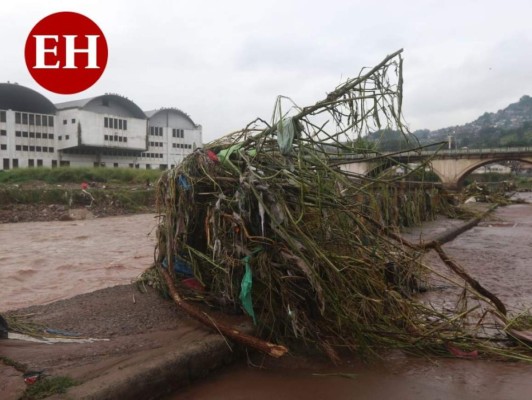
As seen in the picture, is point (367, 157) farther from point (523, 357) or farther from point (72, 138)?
point (72, 138)

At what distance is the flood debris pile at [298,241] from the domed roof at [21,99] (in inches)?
2247

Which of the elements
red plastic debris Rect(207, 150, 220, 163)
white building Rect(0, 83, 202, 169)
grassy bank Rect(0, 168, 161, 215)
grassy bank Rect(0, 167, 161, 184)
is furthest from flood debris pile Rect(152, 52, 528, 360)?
white building Rect(0, 83, 202, 169)

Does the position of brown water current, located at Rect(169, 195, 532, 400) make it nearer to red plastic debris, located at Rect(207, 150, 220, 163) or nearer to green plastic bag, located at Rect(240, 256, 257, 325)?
green plastic bag, located at Rect(240, 256, 257, 325)

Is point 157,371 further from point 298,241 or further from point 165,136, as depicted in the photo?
point 165,136

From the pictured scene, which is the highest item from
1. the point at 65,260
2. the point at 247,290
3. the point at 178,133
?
the point at 178,133

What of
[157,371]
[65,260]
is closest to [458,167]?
[65,260]

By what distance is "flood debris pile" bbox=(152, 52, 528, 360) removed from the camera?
133 inches

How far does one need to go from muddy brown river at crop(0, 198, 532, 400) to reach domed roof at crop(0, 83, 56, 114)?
142ft

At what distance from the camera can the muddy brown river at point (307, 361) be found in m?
2.89

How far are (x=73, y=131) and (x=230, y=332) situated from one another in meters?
56.3

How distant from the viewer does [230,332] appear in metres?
3.26

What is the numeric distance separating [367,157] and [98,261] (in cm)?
748

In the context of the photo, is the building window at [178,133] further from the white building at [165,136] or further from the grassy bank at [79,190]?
the grassy bank at [79,190]

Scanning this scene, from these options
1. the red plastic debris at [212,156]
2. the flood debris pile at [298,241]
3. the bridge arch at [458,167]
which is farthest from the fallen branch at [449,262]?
the bridge arch at [458,167]
